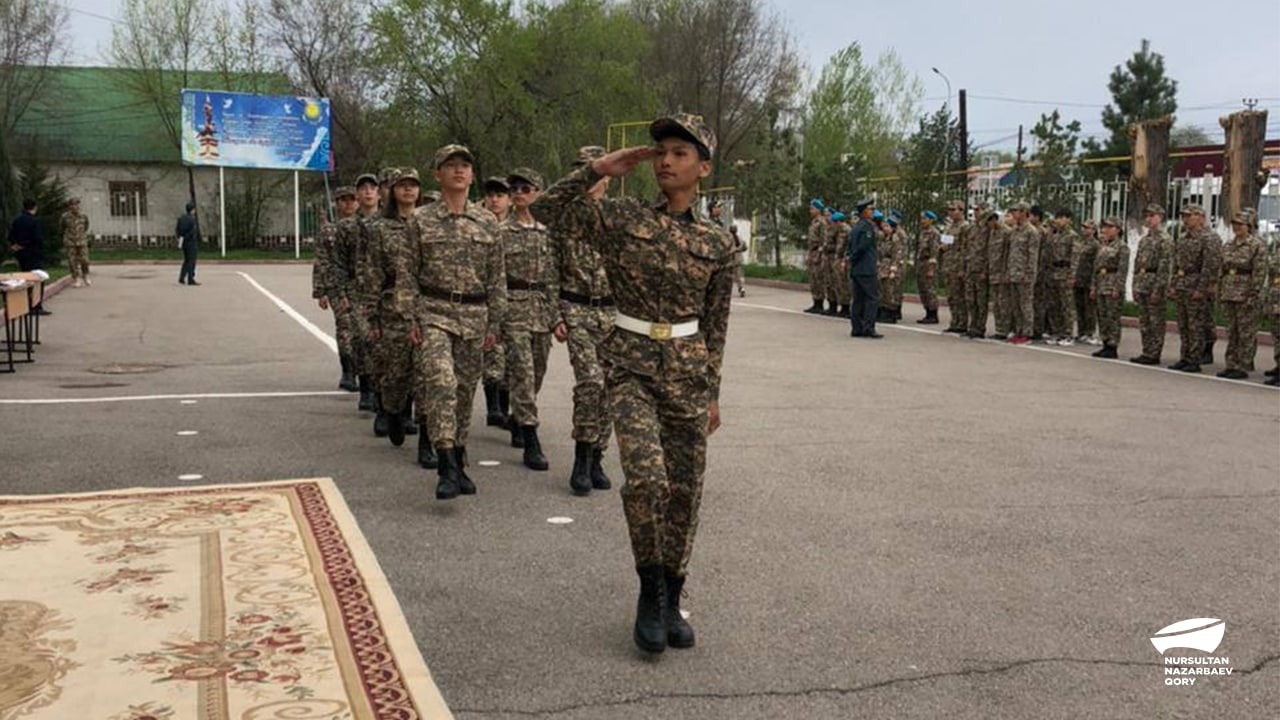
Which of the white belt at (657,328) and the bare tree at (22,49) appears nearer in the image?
the white belt at (657,328)

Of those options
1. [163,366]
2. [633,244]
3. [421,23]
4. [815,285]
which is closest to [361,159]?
[421,23]

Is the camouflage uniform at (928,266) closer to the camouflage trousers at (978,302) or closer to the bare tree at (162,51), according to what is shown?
the camouflage trousers at (978,302)

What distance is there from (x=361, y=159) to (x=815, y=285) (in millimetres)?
32052

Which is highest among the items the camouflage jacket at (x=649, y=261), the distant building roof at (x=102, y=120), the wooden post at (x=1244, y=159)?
the distant building roof at (x=102, y=120)

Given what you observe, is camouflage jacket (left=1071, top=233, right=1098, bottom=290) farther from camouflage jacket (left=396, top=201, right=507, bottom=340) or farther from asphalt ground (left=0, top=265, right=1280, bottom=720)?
camouflage jacket (left=396, top=201, right=507, bottom=340)

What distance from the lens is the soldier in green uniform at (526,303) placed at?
7.75 m

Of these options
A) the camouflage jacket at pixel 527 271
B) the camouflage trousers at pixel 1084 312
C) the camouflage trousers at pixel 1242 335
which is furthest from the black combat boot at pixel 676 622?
the camouflage trousers at pixel 1084 312

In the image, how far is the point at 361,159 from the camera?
4916 cm

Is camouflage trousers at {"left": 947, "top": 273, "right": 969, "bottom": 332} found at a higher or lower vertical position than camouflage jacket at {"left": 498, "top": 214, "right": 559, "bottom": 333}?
lower

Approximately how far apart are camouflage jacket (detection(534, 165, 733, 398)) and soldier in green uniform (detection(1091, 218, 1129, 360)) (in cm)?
1198

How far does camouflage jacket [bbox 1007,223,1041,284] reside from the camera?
16.6m

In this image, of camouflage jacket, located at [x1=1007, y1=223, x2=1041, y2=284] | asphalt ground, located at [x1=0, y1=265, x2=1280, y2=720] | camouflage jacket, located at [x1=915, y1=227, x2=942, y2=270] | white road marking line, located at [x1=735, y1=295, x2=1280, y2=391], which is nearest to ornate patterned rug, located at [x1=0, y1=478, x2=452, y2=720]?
asphalt ground, located at [x1=0, y1=265, x2=1280, y2=720]

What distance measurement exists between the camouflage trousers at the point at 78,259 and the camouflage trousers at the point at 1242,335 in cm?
2328

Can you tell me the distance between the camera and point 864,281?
1708 centimetres
